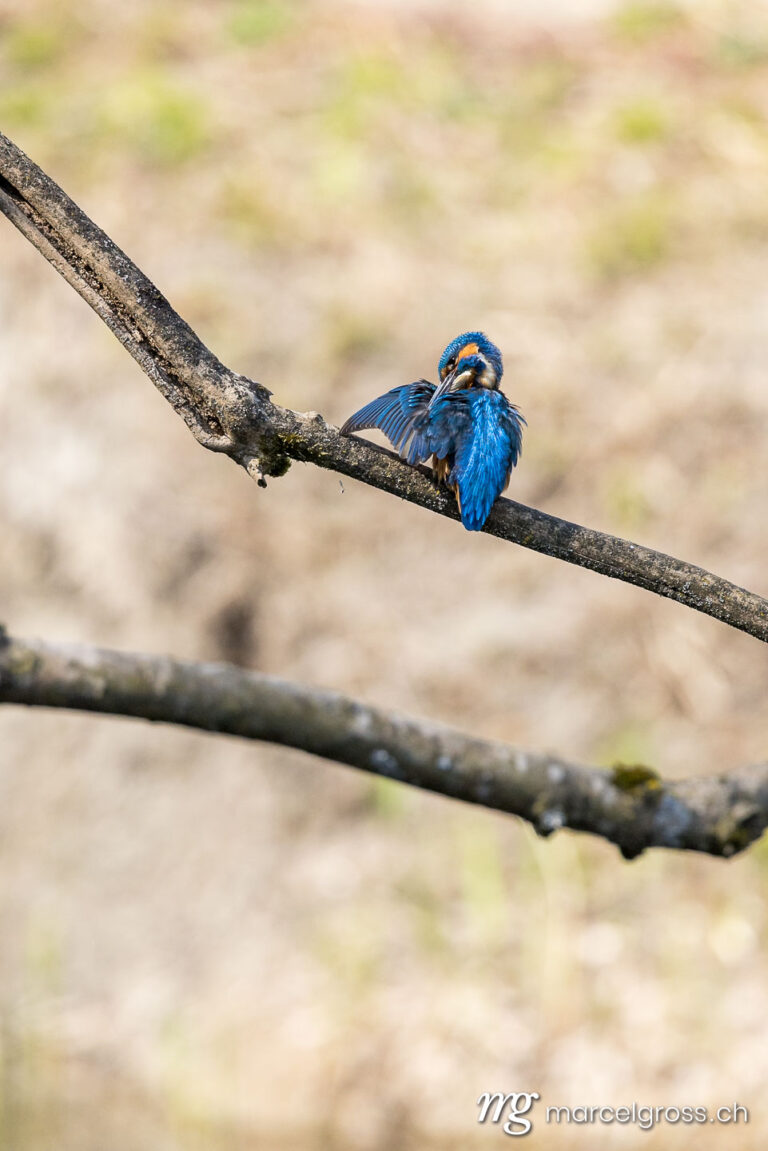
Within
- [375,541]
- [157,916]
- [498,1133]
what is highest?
[375,541]

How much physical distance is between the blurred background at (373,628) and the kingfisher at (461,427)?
11.8ft

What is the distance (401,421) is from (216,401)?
2.09 ft

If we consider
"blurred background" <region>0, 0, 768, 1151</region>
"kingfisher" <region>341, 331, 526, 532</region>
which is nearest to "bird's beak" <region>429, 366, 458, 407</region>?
"kingfisher" <region>341, 331, 526, 532</region>

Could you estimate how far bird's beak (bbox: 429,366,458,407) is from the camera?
2.68 metres

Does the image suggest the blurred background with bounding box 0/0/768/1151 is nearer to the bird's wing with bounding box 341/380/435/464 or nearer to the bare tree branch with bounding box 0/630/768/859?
the bare tree branch with bounding box 0/630/768/859

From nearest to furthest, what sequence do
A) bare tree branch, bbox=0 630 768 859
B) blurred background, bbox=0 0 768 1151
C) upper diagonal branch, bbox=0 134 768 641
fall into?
1. upper diagonal branch, bbox=0 134 768 641
2. bare tree branch, bbox=0 630 768 859
3. blurred background, bbox=0 0 768 1151

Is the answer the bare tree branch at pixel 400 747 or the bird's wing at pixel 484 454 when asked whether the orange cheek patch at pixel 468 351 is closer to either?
the bird's wing at pixel 484 454

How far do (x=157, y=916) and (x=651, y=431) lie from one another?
155 inches

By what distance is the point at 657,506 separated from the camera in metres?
6.49

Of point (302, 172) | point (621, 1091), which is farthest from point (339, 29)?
point (621, 1091)

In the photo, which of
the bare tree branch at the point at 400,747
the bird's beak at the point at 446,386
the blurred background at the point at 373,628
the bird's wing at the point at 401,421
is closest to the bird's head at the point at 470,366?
the bird's beak at the point at 446,386

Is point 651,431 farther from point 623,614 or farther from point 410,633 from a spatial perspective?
point 410,633

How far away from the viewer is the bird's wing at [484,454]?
2217mm

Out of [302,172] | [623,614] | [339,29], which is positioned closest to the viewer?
[623,614]
